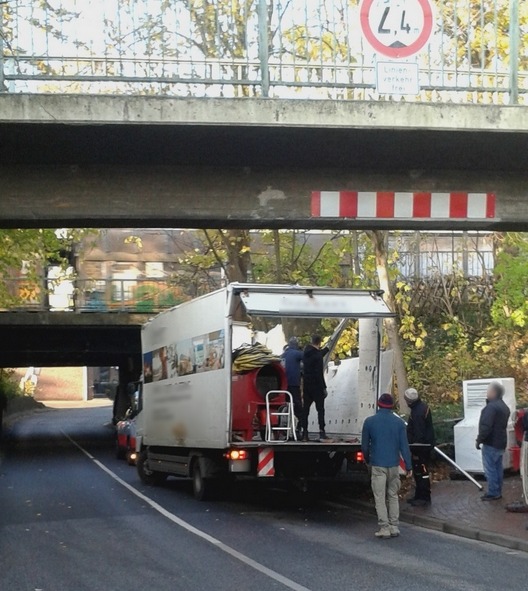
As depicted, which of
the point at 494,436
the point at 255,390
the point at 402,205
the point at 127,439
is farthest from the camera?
the point at 127,439

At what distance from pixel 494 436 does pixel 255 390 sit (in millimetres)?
3690

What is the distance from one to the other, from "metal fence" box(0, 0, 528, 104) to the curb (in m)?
4.82

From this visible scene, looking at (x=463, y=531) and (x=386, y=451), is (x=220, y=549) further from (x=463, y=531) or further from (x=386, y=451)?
(x=463, y=531)

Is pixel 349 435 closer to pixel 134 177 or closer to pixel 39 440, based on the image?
pixel 134 177

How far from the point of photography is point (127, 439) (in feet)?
94.0

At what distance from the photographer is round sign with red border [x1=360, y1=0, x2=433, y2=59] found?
1029 cm

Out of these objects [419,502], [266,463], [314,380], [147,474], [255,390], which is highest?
[314,380]

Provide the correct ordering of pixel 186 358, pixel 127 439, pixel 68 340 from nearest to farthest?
pixel 186 358 → pixel 127 439 → pixel 68 340

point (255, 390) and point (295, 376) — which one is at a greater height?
point (295, 376)

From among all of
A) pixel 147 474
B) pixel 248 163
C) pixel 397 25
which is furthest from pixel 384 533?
pixel 147 474

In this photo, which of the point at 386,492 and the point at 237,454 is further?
the point at 237,454

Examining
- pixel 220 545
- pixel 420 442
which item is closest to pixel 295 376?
pixel 420 442

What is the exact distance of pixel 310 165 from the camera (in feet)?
37.0

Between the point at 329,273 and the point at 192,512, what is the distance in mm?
14226
